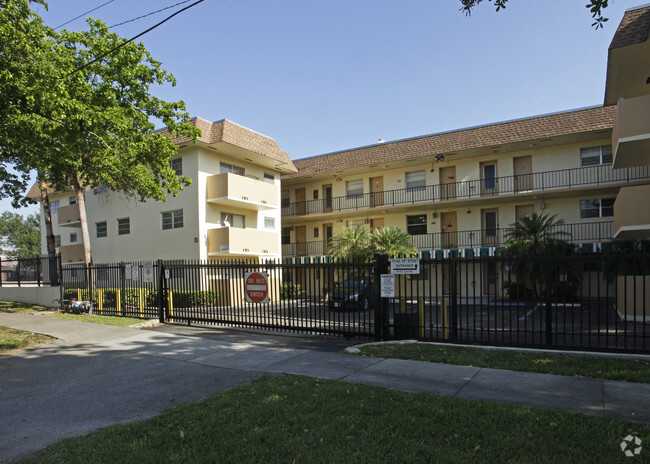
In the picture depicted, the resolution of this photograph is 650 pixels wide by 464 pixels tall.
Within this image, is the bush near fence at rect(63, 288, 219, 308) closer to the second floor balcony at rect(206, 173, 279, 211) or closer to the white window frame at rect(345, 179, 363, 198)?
the second floor balcony at rect(206, 173, 279, 211)

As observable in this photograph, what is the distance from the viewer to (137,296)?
15859mm

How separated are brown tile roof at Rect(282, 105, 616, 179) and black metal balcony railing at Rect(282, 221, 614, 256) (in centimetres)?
476

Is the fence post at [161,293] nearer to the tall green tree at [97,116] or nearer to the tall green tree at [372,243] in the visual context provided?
the tall green tree at [97,116]

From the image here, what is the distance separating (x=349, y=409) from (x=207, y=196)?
18403 mm

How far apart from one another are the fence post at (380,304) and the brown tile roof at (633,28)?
30.4ft

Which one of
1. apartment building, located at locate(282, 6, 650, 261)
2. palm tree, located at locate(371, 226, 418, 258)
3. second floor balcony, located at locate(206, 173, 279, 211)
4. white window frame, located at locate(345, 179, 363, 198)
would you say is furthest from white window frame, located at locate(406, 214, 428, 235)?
second floor balcony, located at locate(206, 173, 279, 211)

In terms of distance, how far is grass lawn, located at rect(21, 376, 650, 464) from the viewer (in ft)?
12.9

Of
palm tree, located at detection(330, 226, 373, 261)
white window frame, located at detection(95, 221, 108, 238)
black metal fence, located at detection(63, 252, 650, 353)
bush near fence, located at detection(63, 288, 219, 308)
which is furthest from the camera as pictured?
white window frame, located at detection(95, 221, 108, 238)

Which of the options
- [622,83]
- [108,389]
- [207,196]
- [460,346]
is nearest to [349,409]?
[108,389]

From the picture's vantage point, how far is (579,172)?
71.5 ft

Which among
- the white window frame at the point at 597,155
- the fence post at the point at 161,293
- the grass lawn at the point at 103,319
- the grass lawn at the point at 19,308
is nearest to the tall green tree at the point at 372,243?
the white window frame at the point at 597,155

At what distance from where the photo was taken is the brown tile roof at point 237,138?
20953mm

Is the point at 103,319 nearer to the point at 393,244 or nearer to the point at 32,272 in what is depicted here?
the point at 32,272

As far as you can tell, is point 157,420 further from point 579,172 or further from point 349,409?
point 579,172
